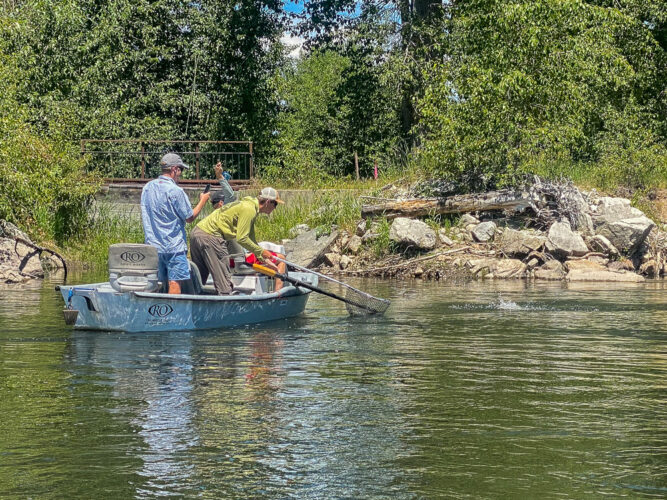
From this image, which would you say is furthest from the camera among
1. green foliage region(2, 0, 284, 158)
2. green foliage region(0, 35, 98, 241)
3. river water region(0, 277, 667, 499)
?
green foliage region(2, 0, 284, 158)

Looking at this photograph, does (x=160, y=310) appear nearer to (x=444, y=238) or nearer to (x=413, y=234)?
(x=413, y=234)

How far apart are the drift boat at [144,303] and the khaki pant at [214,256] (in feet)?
0.66

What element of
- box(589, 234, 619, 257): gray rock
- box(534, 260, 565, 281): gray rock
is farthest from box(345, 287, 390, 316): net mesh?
box(589, 234, 619, 257): gray rock

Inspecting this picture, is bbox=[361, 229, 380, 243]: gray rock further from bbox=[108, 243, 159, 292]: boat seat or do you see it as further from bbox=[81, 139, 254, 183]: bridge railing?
bbox=[108, 243, 159, 292]: boat seat

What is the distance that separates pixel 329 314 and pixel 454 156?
934cm

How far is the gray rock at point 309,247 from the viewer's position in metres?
23.8

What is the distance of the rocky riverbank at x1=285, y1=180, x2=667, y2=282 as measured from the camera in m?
22.2

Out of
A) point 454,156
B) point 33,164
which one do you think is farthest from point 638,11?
point 33,164

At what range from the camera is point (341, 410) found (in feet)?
27.3

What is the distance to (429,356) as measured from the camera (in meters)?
11.2

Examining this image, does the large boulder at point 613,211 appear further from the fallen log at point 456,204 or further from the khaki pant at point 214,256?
the khaki pant at point 214,256

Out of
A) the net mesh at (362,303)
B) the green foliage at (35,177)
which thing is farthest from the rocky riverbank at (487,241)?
the net mesh at (362,303)

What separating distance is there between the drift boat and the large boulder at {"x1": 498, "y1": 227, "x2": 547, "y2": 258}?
31.8 ft

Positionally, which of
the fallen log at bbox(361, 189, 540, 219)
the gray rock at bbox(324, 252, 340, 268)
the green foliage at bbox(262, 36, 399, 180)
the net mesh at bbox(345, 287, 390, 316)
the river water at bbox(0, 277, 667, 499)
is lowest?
the river water at bbox(0, 277, 667, 499)
